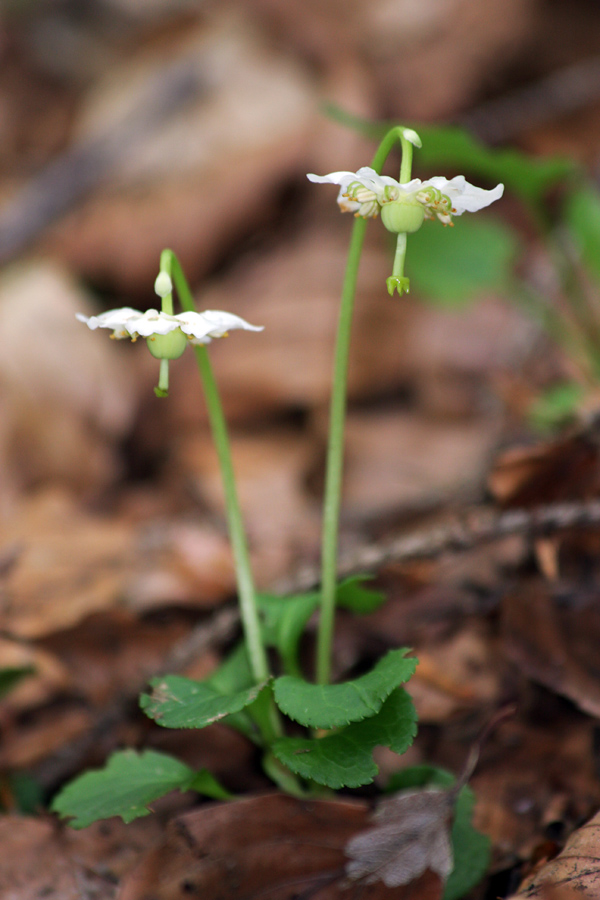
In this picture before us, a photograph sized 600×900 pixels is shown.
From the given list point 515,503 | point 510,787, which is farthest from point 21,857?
point 515,503

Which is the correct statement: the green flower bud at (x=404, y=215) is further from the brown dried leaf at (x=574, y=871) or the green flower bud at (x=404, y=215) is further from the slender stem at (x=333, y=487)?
the brown dried leaf at (x=574, y=871)

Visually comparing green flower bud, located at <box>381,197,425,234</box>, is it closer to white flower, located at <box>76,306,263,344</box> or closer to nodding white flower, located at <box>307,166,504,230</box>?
nodding white flower, located at <box>307,166,504,230</box>

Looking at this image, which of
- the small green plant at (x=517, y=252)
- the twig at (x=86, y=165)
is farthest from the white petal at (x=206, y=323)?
the twig at (x=86, y=165)

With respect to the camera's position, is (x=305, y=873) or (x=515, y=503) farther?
(x=515, y=503)

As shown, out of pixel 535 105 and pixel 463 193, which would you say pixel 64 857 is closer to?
pixel 463 193

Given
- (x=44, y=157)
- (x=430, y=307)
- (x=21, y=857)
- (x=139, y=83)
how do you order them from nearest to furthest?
(x=21, y=857), (x=430, y=307), (x=139, y=83), (x=44, y=157)

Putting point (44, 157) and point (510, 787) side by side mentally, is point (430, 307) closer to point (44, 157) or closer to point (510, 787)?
point (510, 787)

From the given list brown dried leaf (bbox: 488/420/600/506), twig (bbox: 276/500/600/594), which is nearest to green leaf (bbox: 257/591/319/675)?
twig (bbox: 276/500/600/594)
